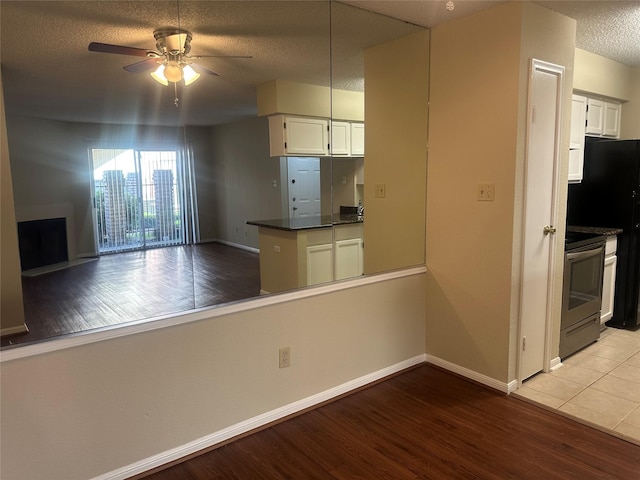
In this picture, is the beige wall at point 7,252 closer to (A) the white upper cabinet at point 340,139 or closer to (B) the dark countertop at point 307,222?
(B) the dark countertop at point 307,222

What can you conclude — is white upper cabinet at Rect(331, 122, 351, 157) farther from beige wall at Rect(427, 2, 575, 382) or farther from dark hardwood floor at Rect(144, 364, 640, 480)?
dark hardwood floor at Rect(144, 364, 640, 480)

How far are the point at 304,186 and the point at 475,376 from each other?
174cm

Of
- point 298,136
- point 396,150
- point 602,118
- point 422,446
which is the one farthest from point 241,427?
point 602,118

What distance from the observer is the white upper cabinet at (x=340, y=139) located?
300cm

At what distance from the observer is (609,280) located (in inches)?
156

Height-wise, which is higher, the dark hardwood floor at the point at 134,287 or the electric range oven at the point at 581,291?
the dark hardwood floor at the point at 134,287

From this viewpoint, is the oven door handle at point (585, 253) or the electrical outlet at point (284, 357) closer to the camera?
the electrical outlet at point (284, 357)

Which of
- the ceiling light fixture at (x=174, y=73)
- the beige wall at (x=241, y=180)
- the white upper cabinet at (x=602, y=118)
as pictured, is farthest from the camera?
the white upper cabinet at (x=602, y=118)

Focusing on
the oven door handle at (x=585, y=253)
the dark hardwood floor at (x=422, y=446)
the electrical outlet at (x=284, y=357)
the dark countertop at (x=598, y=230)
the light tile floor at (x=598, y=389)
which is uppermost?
the dark countertop at (x=598, y=230)

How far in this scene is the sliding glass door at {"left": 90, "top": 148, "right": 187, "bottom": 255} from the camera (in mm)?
1990

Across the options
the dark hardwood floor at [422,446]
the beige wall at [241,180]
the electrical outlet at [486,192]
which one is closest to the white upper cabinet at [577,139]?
the electrical outlet at [486,192]

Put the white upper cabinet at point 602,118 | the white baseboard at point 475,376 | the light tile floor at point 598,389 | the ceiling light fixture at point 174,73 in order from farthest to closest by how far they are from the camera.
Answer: the white upper cabinet at point 602,118, the white baseboard at point 475,376, the light tile floor at point 598,389, the ceiling light fixture at point 174,73

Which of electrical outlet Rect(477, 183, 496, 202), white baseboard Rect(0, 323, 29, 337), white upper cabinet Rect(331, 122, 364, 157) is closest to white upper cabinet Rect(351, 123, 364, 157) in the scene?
white upper cabinet Rect(331, 122, 364, 157)

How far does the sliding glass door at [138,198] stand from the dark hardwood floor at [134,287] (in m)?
0.07
